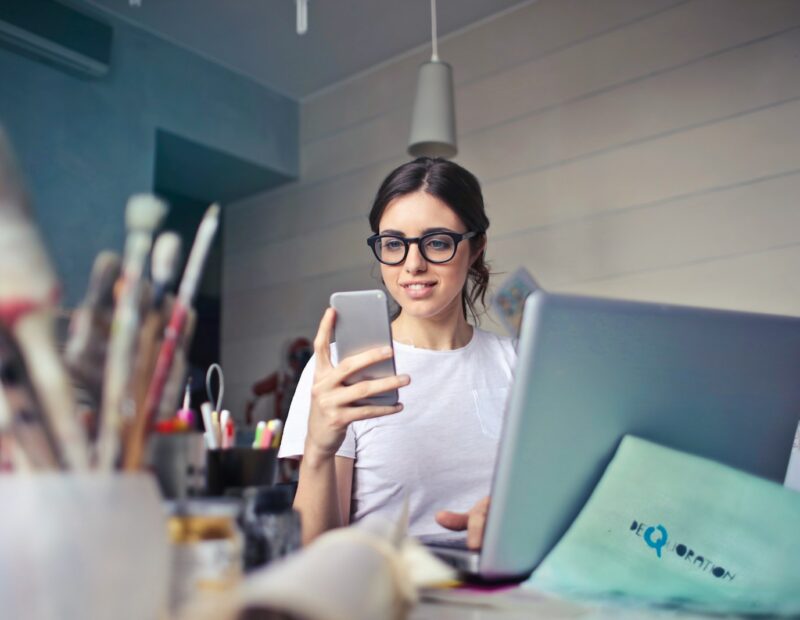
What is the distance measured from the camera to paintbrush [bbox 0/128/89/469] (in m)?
0.39

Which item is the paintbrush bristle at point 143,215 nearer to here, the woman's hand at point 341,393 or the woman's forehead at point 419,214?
the woman's hand at point 341,393

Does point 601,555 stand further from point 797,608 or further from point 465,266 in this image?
point 465,266

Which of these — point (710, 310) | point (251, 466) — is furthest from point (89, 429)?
point (710, 310)

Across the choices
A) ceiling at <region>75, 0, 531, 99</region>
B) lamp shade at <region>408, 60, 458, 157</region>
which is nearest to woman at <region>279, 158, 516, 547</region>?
lamp shade at <region>408, 60, 458, 157</region>

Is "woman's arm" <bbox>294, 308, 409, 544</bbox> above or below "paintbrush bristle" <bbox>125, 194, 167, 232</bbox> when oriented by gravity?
below

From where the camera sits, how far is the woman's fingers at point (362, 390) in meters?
0.96

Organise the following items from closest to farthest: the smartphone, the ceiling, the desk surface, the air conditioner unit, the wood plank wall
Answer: the desk surface < the smartphone < the wood plank wall < the air conditioner unit < the ceiling

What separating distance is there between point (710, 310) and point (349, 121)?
341 centimetres

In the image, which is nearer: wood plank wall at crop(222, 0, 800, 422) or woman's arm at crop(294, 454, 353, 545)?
woman's arm at crop(294, 454, 353, 545)

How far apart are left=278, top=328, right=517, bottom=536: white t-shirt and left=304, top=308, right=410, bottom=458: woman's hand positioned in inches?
11.2

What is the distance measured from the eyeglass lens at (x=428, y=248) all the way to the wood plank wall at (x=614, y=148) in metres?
0.74

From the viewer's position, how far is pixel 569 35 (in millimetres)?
3129

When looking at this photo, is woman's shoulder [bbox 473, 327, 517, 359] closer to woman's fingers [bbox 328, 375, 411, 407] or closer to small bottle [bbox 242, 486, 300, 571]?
woman's fingers [bbox 328, 375, 411, 407]

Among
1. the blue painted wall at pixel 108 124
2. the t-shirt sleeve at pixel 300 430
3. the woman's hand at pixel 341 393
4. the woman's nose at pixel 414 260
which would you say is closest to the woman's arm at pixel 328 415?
the woman's hand at pixel 341 393
